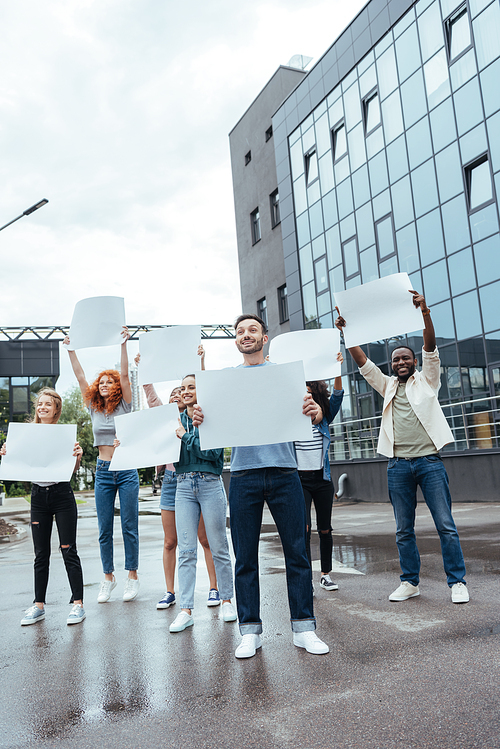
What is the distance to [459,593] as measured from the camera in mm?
4516

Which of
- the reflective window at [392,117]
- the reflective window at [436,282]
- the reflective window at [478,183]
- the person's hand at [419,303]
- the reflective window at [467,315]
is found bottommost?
the person's hand at [419,303]

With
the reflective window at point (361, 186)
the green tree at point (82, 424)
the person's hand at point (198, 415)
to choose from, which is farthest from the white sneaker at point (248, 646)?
the green tree at point (82, 424)

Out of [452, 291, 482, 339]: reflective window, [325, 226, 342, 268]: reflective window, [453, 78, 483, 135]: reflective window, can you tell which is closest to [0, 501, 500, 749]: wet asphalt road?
[452, 291, 482, 339]: reflective window

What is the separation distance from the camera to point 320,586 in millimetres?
5539

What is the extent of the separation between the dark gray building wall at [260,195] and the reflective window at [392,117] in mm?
6652

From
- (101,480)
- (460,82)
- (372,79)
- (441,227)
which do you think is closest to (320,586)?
(101,480)

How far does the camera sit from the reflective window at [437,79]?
674 inches

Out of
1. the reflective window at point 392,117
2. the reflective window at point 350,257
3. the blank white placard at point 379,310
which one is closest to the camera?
the blank white placard at point 379,310

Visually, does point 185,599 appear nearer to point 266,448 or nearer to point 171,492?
point 171,492

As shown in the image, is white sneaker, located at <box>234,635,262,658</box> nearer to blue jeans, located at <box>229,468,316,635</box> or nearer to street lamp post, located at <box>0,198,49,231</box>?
blue jeans, located at <box>229,468,316,635</box>

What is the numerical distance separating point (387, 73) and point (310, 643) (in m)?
20.1

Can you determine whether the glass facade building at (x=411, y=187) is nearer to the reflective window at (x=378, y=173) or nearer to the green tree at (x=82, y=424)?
the reflective window at (x=378, y=173)

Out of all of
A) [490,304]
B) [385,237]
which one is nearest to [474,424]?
[490,304]

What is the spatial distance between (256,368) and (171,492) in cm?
201
